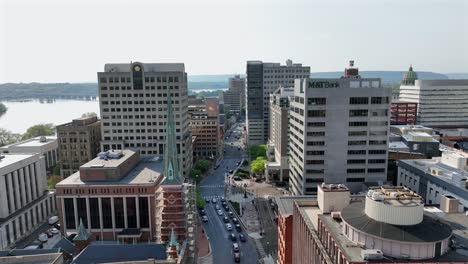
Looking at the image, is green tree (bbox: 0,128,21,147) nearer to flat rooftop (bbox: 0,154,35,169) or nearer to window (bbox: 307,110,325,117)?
flat rooftop (bbox: 0,154,35,169)

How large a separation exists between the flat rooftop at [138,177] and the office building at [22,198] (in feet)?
51.0

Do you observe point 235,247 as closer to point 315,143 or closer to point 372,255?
point 315,143

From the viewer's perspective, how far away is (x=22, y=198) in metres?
107

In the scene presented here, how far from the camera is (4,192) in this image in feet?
319

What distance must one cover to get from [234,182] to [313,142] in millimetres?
60598

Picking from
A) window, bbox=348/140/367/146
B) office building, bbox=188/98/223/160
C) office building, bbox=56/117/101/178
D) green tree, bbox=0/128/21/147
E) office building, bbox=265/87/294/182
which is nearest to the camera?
window, bbox=348/140/367/146

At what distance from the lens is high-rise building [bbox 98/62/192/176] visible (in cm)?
14150

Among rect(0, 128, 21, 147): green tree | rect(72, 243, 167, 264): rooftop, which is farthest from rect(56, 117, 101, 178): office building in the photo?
rect(72, 243, 167, 264): rooftop

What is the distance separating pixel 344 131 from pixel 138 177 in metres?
58.2

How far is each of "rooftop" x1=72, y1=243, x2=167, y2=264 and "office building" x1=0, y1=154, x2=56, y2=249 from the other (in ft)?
115

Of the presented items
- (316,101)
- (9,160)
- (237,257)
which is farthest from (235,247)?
(9,160)

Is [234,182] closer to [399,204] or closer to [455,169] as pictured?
[455,169]

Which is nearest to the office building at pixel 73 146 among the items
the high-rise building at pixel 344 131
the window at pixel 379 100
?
the high-rise building at pixel 344 131

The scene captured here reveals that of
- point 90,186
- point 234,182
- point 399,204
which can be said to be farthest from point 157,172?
point 399,204
